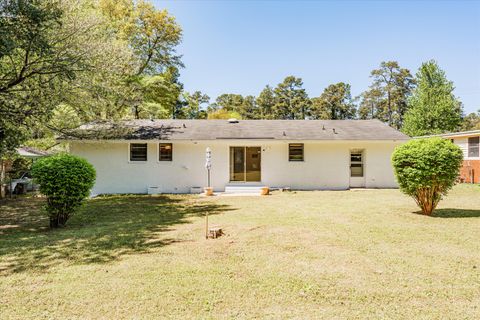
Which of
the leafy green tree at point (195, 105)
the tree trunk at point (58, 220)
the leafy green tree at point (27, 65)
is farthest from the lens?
the leafy green tree at point (195, 105)

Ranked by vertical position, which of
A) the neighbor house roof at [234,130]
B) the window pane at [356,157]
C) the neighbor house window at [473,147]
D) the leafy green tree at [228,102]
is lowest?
the window pane at [356,157]

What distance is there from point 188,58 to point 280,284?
2726 centimetres

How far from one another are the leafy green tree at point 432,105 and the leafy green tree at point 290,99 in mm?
18921

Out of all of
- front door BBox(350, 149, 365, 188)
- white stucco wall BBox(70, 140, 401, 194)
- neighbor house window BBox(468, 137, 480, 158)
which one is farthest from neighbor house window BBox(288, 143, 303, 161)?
neighbor house window BBox(468, 137, 480, 158)

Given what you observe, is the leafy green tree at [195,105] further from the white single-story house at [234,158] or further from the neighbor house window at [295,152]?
the neighbor house window at [295,152]

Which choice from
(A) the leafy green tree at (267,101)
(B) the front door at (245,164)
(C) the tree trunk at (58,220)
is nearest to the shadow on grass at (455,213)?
(B) the front door at (245,164)

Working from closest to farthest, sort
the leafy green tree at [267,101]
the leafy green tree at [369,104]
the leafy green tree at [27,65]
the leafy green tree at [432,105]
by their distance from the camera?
1. the leafy green tree at [27,65]
2. the leafy green tree at [432,105]
3. the leafy green tree at [369,104]
4. the leafy green tree at [267,101]

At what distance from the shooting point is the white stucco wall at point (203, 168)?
15852 millimetres

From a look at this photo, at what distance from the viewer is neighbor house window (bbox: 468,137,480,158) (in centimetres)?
1988

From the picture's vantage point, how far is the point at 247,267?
16.0 feet

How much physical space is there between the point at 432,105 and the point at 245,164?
26.8 meters

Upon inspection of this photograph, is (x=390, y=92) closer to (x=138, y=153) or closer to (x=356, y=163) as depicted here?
(x=356, y=163)

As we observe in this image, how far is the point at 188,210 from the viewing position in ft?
35.3

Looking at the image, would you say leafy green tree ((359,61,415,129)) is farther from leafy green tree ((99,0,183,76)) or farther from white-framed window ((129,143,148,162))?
white-framed window ((129,143,148,162))
